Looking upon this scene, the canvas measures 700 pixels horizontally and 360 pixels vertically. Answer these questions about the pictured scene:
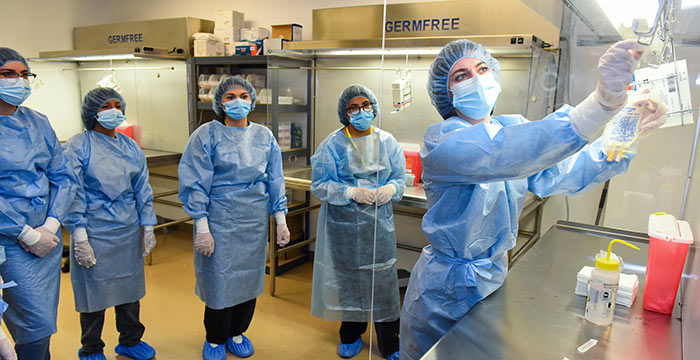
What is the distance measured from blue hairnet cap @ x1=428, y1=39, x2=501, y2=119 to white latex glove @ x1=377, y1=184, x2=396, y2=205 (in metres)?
0.98

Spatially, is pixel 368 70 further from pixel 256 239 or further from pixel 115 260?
pixel 115 260

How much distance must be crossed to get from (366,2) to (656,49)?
2.45 m

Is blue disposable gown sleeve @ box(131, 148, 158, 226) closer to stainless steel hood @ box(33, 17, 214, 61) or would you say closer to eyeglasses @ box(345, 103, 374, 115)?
eyeglasses @ box(345, 103, 374, 115)

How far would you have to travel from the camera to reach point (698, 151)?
→ 1.52 meters

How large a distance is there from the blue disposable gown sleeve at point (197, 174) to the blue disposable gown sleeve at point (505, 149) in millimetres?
1505

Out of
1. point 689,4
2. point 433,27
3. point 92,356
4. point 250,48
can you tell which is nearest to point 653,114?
point 689,4

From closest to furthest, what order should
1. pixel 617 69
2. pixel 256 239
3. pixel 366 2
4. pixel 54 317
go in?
pixel 617 69, pixel 54 317, pixel 256 239, pixel 366 2

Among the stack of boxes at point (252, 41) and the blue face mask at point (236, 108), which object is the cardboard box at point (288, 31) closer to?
the stack of boxes at point (252, 41)

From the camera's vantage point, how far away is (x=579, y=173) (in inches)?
47.4

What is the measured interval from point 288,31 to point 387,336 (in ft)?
7.63

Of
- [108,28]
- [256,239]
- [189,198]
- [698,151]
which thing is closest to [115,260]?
[189,198]

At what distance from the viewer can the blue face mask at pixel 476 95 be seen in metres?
1.25

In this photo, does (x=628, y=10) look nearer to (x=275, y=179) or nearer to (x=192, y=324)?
(x=275, y=179)

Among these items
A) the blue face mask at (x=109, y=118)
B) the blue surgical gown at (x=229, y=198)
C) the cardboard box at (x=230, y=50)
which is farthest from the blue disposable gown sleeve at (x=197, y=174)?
the cardboard box at (x=230, y=50)
